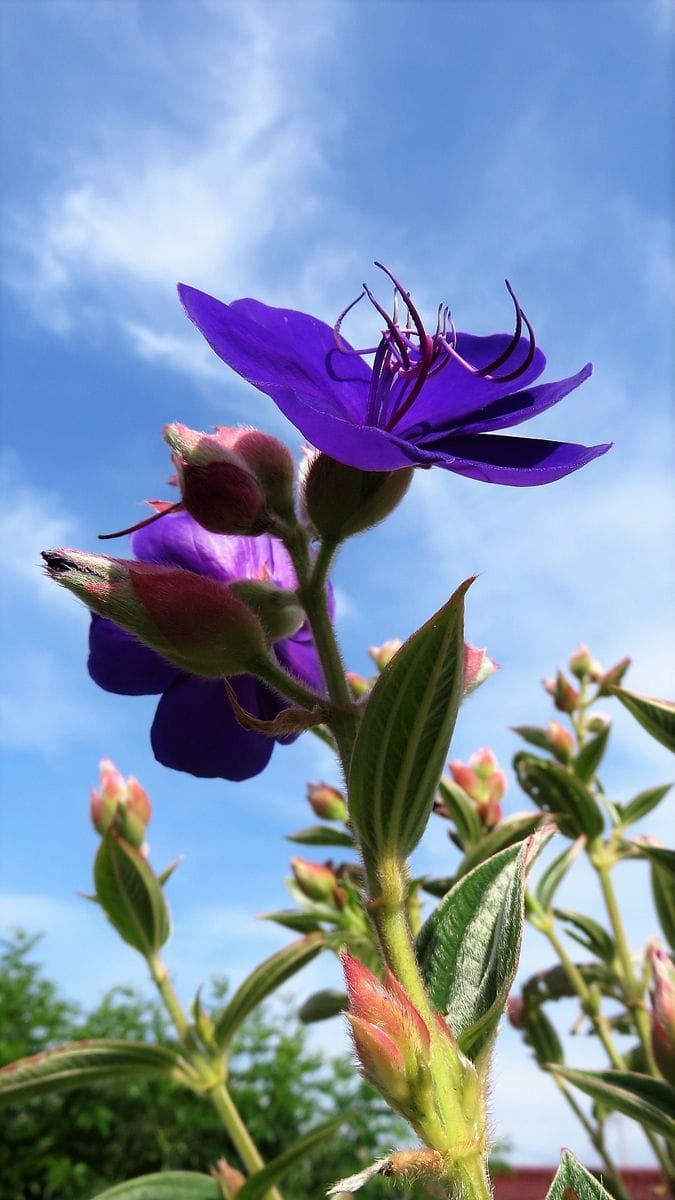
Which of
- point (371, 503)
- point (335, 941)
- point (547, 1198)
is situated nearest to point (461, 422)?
point (371, 503)

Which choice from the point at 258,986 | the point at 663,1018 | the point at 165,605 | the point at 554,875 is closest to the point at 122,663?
the point at 165,605

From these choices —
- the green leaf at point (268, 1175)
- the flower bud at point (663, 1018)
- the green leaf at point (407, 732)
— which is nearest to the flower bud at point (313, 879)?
the green leaf at point (268, 1175)

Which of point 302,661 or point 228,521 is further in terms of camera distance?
point 302,661

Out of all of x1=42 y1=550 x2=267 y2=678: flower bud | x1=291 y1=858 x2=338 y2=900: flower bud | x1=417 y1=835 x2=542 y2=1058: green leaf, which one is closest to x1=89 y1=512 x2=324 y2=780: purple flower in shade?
x1=42 y1=550 x2=267 y2=678: flower bud

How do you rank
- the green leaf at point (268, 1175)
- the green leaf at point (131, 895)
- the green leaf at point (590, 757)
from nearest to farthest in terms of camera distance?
the green leaf at point (268, 1175), the green leaf at point (131, 895), the green leaf at point (590, 757)

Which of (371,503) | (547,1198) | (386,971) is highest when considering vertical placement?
(371,503)

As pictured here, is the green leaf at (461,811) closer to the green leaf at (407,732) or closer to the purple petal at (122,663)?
the purple petal at (122,663)

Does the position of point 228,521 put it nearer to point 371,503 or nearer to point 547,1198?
point 371,503
